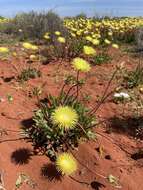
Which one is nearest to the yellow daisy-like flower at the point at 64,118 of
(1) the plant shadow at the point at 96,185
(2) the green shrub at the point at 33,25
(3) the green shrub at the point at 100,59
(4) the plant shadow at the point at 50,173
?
(4) the plant shadow at the point at 50,173

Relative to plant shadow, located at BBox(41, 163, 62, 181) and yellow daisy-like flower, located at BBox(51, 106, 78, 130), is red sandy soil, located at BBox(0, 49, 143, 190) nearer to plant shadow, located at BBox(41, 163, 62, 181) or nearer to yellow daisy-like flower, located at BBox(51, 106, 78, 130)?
plant shadow, located at BBox(41, 163, 62, 181)

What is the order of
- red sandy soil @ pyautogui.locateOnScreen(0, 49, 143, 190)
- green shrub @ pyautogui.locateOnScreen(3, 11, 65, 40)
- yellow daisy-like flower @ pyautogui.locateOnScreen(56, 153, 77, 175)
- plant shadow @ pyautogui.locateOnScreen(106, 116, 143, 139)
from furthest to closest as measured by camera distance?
1. green shrub @ pyautogui.locateOnScreen(3, 11, 65, 40)
2. plant shadow @ pyautogui.locateOnScreen(106, 116, 143, 139)
3. red sandy soil @ pyautogui.locateOnScreen(0, 49, 143, 190)
4. yellow daisy-like flower @ pyautogui.locateOnScreen(56, 153, 77, 175)

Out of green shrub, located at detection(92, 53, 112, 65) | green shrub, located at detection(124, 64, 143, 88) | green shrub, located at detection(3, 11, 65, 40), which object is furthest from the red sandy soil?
green shrub, located at detection(3, 11, 65, 40)

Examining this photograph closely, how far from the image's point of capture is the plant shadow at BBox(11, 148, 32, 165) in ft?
14.8

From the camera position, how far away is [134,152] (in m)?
5.18

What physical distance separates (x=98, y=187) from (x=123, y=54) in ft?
18.2

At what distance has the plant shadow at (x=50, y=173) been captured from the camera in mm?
4434

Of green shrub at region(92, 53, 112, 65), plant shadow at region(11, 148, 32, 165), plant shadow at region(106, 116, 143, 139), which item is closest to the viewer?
plant shadow at region(11, 148, 32, 165)

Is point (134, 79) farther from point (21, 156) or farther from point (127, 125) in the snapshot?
point (21, 156)

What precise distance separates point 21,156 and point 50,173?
34 cm

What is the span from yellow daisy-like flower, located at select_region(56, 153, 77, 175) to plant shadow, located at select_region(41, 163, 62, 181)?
13cm

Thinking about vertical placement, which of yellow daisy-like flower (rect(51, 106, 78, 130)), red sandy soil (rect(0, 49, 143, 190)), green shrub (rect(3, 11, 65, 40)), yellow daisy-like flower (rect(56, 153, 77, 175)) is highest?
yellow daisy-like flower (rect(51, 106, 78, 130))

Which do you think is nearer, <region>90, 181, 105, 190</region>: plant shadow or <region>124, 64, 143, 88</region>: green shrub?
<region>90, 181, 105, 190</region>: plant shadow

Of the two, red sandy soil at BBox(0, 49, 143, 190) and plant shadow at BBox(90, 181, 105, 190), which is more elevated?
red sandy soil at BBox(0, 49, 143, 190)
